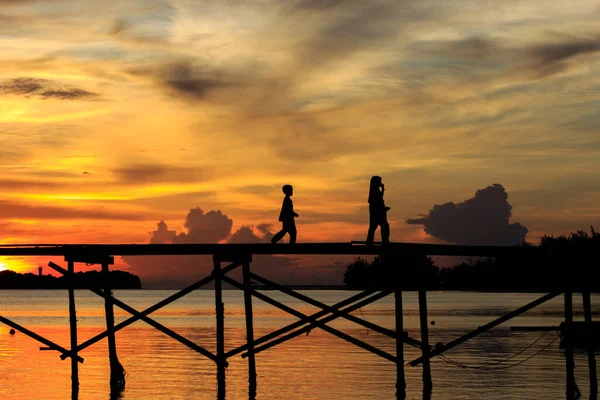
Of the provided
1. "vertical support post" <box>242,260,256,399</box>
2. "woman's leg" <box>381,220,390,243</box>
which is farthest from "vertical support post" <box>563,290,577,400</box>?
"vertical support post" <box>242,260,256,399</box>

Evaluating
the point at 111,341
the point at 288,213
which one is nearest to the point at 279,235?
the point at 288,213

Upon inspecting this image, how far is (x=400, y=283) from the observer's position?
93.5ft

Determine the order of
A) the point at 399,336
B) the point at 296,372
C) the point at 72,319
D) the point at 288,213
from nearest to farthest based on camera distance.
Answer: the point at 288,213 < the point at 399,336 < the point at 72,319 < the point at 296,372

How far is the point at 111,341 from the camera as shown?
31.4 meters

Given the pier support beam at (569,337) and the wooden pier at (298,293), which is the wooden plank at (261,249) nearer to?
the wooden pier at (298,293)

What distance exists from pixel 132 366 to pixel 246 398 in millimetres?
13681

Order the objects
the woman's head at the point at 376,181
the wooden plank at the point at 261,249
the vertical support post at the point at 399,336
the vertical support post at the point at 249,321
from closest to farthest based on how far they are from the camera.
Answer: the woman's head at the point at 376,181
the wooden plank at the point at 261,249
the vertical support post at the point at 399,336
the vertical support post at the point at 249,321

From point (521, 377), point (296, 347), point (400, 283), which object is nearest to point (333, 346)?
point (296, 347)

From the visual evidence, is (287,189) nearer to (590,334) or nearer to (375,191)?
(375,191)

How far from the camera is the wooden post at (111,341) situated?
100 ft

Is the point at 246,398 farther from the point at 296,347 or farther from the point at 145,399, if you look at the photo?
the point at 296,347

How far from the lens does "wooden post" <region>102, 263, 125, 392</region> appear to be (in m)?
30.6

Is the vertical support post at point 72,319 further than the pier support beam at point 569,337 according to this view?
Yes

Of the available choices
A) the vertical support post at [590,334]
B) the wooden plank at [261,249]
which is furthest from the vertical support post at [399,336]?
the vertical support post at [590,334]
